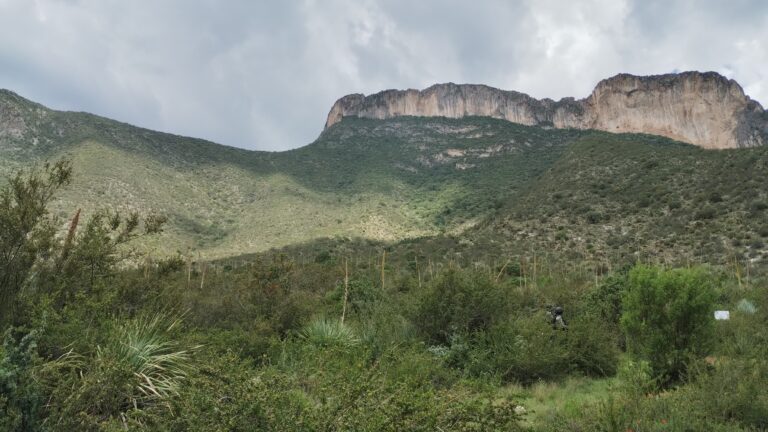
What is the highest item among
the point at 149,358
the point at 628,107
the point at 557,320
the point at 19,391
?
the point at 628,107

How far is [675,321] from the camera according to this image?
333 inches

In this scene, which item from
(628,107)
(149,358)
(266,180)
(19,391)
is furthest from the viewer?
(628,107)

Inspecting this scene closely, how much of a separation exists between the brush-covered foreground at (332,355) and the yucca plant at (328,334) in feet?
0.21

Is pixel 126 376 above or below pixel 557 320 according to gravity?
below

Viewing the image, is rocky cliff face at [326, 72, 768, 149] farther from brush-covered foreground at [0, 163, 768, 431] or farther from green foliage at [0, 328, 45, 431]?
green foliage at [0, 328, 45, 431]

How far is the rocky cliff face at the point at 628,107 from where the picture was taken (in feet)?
326

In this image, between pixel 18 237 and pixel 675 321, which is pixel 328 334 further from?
pixel 675 321

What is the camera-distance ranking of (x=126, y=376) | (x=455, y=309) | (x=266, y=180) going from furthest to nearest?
(x=266, y=180), (x=455, y=309), (x=126, y=376)

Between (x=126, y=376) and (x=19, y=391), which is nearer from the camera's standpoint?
(x=19, y=391)

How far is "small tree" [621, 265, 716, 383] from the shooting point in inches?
328

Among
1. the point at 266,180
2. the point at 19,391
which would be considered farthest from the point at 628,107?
the point at 19,391

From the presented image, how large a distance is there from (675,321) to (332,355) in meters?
6.00

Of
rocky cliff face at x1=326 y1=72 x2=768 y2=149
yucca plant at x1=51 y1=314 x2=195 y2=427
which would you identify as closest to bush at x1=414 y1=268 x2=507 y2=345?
yucca plant at x1=51 y1=314 x2=195 y2=427

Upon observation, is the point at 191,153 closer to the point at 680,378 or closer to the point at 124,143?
the point at 124,143
